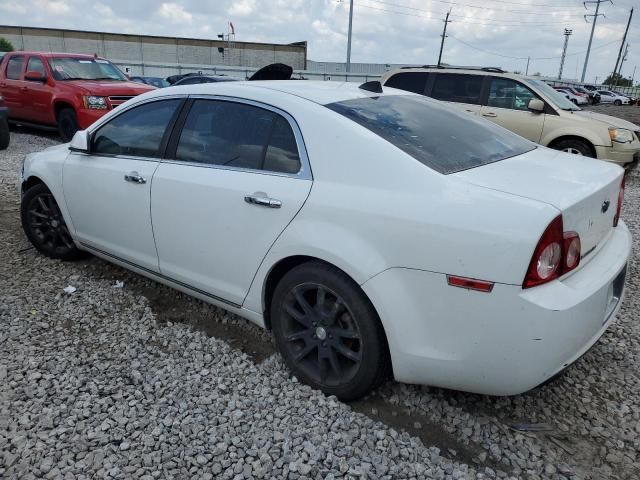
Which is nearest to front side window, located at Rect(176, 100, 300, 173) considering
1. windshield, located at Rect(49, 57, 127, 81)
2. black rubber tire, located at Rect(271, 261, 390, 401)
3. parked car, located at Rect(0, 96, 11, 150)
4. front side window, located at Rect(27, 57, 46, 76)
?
black rubber tire, located at Rect(271, 261, 390, 401)

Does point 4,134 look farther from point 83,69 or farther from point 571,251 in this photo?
point 571,251

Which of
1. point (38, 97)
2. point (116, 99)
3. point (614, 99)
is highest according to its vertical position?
point (116, 99)

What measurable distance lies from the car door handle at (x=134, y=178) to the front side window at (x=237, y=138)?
30 cm

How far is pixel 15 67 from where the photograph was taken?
10703 mm

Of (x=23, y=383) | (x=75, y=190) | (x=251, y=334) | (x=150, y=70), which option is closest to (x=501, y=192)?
(x=251, y=334)

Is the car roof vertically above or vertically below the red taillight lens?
above

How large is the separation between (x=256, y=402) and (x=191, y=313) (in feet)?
3.86

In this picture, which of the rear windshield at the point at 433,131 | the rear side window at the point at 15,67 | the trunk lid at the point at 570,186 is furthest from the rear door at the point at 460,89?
the rear side window at the point at 15,67

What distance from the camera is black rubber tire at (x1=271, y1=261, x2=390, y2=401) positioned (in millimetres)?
2373

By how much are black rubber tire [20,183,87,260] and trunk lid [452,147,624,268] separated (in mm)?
3378

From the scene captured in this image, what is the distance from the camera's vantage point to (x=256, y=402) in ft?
8.60

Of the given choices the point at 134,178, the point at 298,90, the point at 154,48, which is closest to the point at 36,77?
the point at 134,178

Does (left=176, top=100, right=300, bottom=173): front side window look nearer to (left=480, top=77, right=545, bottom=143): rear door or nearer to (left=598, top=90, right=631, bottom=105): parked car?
(left=480, top=77, right=545, bottom=143): rear door

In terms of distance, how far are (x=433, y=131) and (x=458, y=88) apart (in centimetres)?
659
